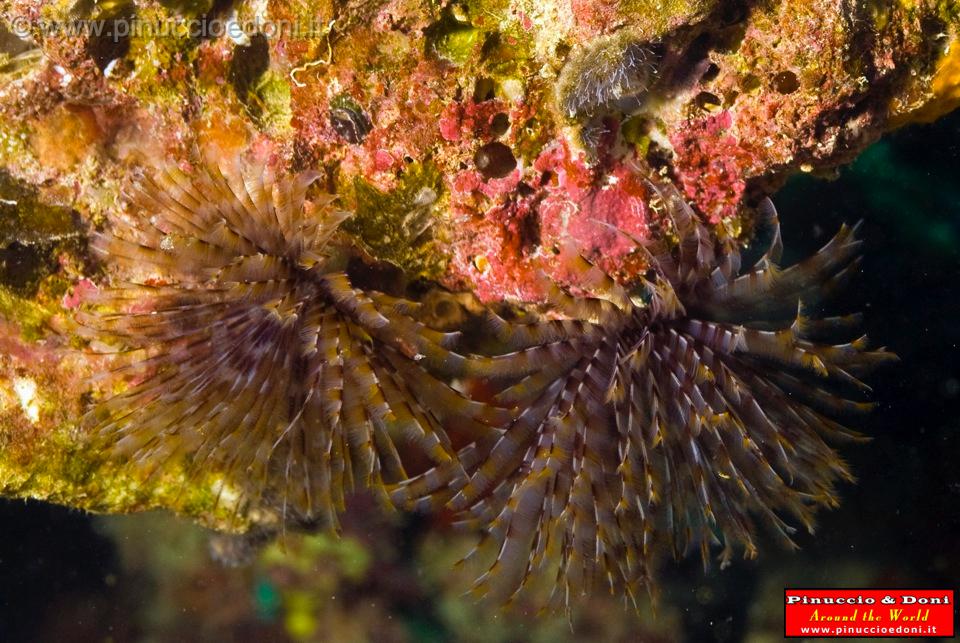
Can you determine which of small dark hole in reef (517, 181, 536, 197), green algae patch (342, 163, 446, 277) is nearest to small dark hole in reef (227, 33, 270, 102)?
green algae patch (342, 163, 446, 277)

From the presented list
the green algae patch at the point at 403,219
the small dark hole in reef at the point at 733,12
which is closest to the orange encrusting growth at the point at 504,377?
the green algae patch at the point at 403,219

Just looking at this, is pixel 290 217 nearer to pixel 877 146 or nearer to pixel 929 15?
pixel 929 15

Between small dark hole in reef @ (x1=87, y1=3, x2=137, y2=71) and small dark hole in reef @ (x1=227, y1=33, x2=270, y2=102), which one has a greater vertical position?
small dark hole in reef @ (x1=87, y1=3, x2=137, y2=71)

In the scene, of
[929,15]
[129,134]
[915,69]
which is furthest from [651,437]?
[129,134]

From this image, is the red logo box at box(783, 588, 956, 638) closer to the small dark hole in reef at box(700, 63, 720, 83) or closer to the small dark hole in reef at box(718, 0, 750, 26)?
the small dark hole in reef at box(700, 63, 720, 83)

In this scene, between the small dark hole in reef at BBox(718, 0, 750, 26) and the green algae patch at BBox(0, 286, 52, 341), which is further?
the green algae patch at BBox(0, 286, 52, 341)

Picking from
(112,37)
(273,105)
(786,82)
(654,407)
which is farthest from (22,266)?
(786,82)

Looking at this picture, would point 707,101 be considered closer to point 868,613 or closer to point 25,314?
point 25,314
